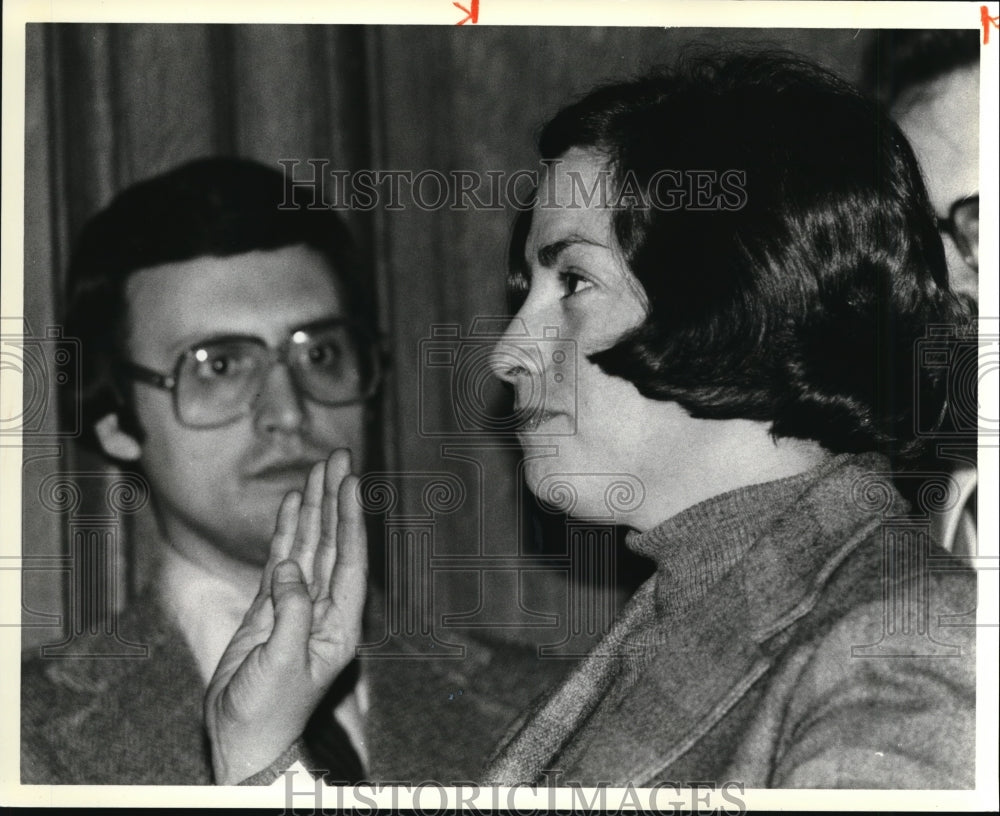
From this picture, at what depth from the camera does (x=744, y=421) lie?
1.83 meters

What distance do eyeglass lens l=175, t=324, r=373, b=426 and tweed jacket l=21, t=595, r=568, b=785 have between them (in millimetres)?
361

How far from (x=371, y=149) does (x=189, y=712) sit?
1.02 meters

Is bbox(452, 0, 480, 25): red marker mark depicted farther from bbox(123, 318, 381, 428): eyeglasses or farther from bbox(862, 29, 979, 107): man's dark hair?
bbox(123, 318, 381, 428): eyeglasses

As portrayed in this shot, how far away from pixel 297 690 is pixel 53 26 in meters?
1.24

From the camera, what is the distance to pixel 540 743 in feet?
6.18

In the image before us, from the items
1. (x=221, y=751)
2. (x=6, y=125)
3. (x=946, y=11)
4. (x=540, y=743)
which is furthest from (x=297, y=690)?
(x=946, y=11)

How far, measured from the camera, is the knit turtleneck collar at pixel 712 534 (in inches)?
69.7

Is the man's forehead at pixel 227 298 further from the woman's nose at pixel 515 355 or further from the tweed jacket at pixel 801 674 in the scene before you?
the tweed jacket at pixel 801 674

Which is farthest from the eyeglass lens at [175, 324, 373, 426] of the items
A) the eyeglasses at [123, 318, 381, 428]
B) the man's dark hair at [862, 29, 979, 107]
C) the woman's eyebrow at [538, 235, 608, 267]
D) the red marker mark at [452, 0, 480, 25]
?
the man's dark hair at [862, 29, 979, 107]

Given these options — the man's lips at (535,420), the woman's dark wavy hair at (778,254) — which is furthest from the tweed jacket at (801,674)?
the man's lips at (535,420)

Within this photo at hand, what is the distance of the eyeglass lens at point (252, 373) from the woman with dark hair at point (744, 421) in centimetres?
27

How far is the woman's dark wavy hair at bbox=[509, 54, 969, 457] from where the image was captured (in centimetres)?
181

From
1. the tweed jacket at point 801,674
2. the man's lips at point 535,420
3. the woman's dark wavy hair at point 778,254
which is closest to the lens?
the tweed jacket at point 801,674

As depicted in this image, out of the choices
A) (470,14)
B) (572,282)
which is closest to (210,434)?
(572,282)
